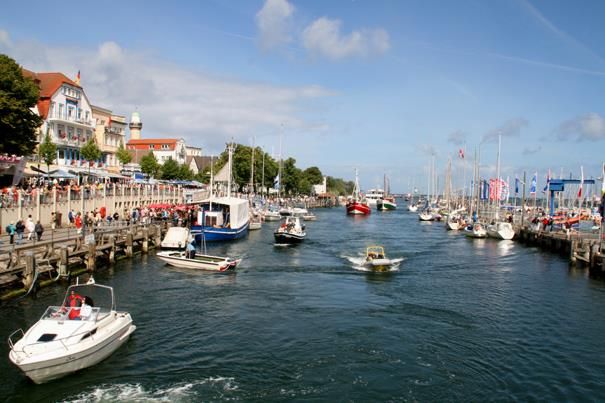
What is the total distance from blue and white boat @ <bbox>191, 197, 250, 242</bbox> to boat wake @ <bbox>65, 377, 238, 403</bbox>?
122 ft

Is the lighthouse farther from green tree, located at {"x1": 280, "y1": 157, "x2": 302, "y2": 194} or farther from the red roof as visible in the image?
the red roof

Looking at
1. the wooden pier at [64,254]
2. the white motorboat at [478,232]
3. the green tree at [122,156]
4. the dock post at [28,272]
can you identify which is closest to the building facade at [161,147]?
the green tree at [122,156]

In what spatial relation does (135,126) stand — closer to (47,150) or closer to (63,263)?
(47,150)

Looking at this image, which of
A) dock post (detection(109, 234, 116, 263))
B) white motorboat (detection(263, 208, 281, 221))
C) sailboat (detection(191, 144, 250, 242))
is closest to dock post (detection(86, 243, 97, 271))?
dock post (detection(109, 234, 116, 263))

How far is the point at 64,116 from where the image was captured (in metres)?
70.5

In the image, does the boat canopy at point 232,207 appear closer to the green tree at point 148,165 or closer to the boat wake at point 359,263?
the boat wake at point 359,263

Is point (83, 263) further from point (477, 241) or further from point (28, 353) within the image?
point (477, 241)

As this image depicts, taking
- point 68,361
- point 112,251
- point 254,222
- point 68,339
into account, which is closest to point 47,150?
point 112,251

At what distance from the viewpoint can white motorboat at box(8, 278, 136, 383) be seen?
660 inches

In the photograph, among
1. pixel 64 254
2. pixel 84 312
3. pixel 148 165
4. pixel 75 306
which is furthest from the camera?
pixel 148 165

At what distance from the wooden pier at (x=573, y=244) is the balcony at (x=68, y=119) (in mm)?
62377

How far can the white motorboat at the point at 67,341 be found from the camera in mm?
16766

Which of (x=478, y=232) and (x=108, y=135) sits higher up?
(x=108, y=135)

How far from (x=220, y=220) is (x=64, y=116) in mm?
30563
